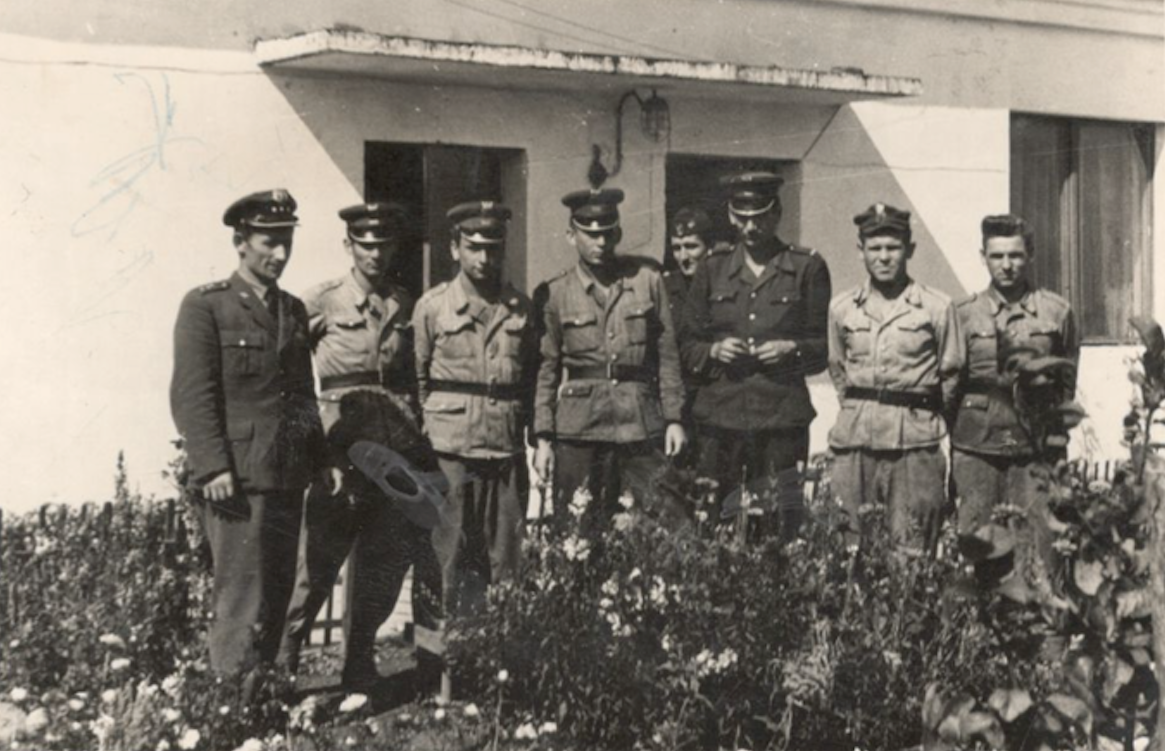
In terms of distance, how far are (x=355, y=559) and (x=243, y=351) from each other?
105 cm

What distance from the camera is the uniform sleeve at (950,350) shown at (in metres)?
6.39

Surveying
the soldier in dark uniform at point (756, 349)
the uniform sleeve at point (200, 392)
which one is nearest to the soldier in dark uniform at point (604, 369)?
the soldier in dark uniform at point (756, 349)

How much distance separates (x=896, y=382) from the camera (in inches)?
252

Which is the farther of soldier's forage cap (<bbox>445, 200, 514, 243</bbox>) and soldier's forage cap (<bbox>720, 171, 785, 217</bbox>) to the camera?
soldier's forage cap (<bbox>720, 171, 785, 217</bbox>)

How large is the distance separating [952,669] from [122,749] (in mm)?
2759

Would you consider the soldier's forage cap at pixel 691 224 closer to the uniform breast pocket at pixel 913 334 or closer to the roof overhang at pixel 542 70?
the roof overhang at pixel 542 70

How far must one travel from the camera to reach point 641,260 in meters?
6.43

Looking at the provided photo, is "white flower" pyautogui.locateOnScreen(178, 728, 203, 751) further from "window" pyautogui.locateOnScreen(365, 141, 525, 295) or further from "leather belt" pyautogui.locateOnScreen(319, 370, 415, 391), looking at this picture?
"window" pyautogui.locateOnScreen(365, 141, 525, 295)

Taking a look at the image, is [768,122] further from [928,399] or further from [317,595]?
[317,595]

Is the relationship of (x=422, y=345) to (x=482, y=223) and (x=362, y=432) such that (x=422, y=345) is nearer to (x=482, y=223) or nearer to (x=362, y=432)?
(x=362, y=432)

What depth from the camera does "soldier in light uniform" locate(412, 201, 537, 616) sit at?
5.80 metres

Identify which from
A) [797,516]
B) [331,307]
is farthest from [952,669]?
[331,307]

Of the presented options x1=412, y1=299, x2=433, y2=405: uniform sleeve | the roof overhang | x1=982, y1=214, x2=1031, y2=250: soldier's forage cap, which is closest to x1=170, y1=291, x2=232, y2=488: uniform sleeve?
x1=412, y1=299, x2=433, y2=405: uniform sleeve

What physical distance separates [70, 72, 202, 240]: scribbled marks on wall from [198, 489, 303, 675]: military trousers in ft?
8.13
